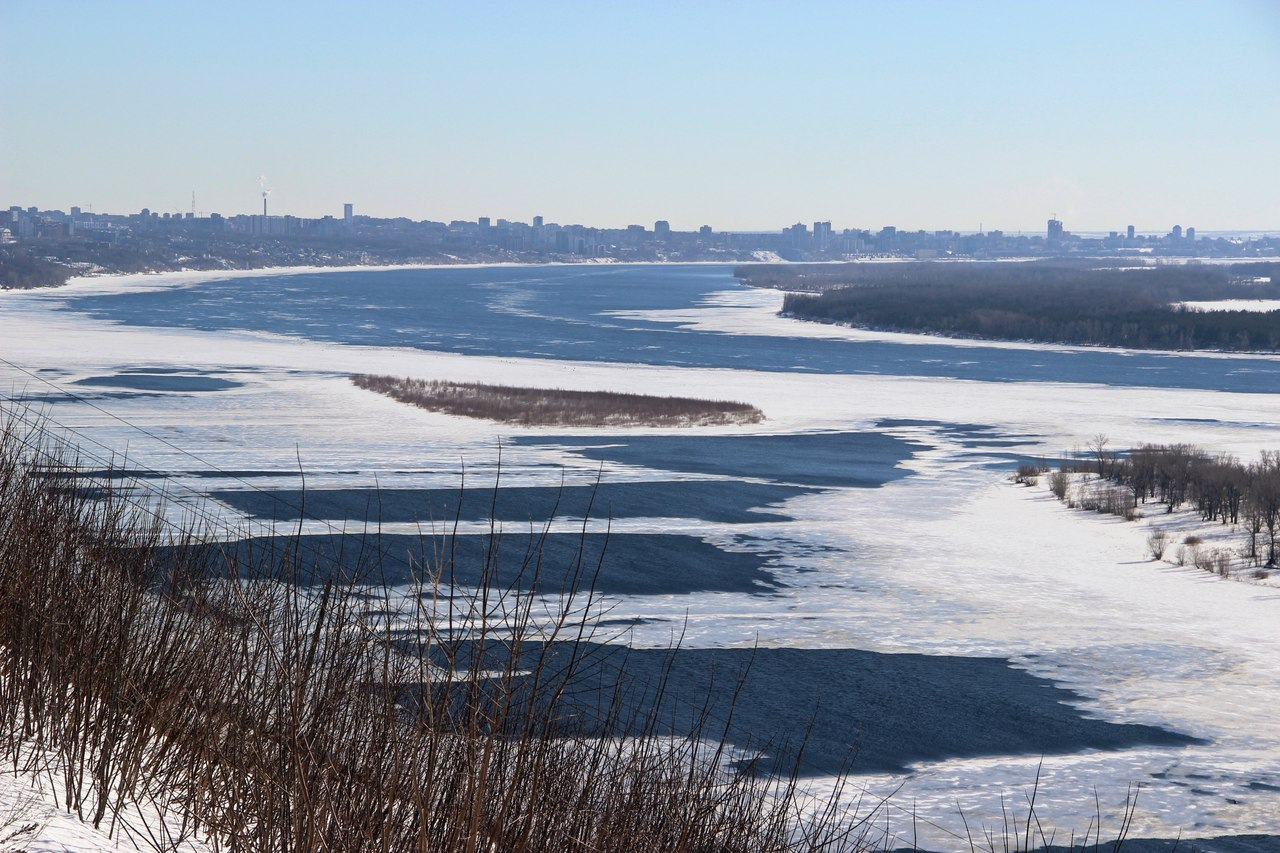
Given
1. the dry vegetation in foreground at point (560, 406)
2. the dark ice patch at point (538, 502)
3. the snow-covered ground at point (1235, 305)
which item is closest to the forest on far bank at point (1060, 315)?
the snow-covered ground at point (1235, 305)

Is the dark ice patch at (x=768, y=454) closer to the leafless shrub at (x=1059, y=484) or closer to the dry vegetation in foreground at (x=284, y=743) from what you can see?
the leafless shrub at (x=1059, y=484)

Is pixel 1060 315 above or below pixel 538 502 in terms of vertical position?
above

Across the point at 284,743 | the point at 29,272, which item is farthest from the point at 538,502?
the point at 29,272

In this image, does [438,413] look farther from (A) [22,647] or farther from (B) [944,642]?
(A) [22,647]

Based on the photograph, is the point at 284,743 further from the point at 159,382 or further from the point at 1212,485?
the point at 159,382


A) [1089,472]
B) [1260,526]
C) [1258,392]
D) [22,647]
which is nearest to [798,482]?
[1089,472]

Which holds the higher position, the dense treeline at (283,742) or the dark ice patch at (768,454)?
the dense treeline at (283,742)
